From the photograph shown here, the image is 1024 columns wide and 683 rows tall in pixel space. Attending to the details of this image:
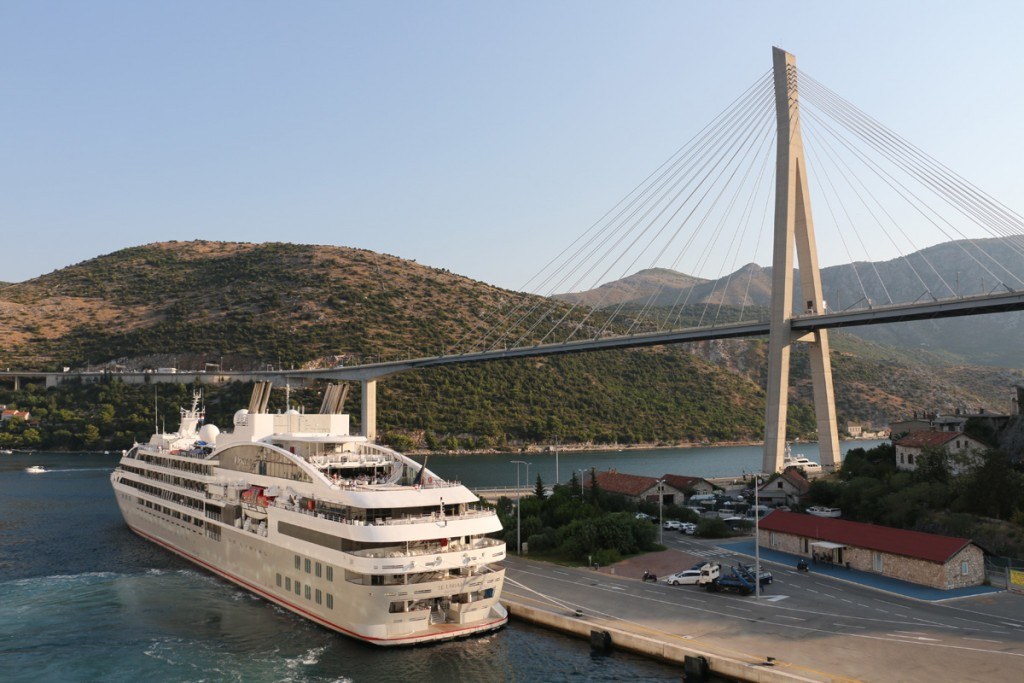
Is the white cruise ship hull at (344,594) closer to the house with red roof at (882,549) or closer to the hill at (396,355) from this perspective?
the house with red roof at (882,549)

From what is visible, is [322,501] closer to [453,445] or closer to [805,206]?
[805,206]

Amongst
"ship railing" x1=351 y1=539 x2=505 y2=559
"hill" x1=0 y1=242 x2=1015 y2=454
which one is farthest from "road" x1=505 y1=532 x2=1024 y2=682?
"hill" x1=0 y1=242 x2=1015 y2=454

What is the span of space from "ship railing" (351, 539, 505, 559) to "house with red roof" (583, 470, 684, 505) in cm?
2296

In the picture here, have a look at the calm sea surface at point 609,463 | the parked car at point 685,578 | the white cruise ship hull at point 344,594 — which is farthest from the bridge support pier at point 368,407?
the parked car at point 685,578

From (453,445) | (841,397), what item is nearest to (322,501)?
(453,445)

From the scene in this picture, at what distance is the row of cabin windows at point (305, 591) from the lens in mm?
25531

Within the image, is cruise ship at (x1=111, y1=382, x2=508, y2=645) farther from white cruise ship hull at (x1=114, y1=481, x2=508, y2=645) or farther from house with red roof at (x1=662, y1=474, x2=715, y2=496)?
house with red roof at (x1=662, y1=474, x2=715, y2=496)

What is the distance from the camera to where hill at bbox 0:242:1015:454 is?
365ft

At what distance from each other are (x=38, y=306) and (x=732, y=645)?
156 meters

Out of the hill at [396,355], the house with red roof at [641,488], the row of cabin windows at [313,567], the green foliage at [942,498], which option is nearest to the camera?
the row of cabin windows at [313,567]

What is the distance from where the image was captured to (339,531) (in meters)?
24.8

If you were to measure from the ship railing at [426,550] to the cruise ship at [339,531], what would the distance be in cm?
4

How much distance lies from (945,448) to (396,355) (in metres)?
82.0

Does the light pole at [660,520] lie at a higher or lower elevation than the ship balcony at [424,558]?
lower
